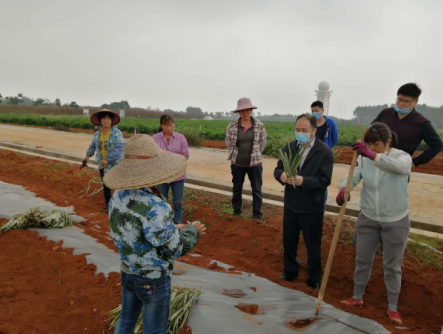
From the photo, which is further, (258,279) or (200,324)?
(258,279)

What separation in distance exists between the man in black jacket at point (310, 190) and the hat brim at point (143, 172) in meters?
1.43

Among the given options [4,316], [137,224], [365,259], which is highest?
[137,224]

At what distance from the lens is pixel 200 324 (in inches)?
86.3

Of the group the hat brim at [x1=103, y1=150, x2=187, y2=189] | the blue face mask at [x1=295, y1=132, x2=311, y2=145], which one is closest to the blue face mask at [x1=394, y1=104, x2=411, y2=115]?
the blue face mask at [x1=295, y1=132, x2=311, y2=145]

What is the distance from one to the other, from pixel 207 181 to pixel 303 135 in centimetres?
453

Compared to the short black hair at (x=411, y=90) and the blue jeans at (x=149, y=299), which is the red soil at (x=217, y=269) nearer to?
the blue jeans at (x=149, y=299)

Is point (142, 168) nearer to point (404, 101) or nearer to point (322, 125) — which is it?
point (404, 101)

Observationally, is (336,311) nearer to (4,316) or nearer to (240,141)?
(4,316)

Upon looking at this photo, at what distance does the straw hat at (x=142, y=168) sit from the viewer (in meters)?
1.82

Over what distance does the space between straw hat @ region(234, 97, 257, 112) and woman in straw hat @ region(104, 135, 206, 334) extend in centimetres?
298

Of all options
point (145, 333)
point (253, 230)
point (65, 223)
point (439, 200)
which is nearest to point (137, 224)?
point (145, 333)

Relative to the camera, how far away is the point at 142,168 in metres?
1.89

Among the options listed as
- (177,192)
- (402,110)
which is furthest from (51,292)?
(402,110)

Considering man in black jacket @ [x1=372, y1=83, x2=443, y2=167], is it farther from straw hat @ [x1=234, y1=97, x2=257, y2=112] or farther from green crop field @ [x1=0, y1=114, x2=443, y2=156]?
straw hat @ [x1=234, y1=97, x2=257, y2=112]
